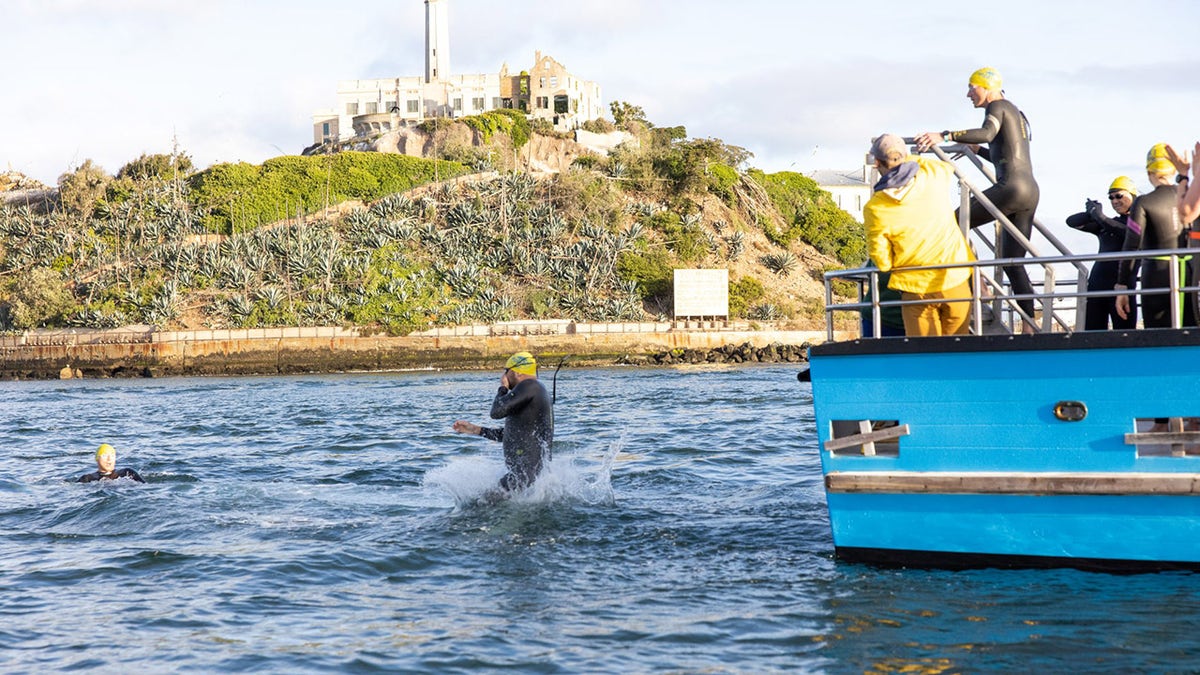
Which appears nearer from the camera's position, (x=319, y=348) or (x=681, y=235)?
(x=319, y=348)

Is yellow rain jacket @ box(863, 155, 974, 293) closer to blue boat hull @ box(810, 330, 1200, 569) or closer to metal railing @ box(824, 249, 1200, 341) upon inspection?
metal railing @ box(824, 249, 1200, 341)

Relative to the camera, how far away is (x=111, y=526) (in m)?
11.9

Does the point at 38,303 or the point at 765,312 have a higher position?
the point at 38,303

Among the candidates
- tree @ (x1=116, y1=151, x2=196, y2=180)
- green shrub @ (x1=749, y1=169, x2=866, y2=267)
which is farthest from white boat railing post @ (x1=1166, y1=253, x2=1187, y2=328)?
tree @ (x1=116, y1=151, x2=196, y2=180)

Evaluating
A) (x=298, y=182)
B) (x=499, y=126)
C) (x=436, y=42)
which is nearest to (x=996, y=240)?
(x=298, y=182)

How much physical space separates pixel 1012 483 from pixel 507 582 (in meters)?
3.64

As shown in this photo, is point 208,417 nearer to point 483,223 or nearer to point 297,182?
point 483,223

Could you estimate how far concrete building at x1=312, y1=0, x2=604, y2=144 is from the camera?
92.2 metres

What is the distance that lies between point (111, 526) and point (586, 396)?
1794cm

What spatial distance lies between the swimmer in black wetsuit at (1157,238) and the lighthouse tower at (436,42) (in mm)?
95358

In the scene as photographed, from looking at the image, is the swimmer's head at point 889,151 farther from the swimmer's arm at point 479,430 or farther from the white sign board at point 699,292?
the white sign board at point 699,292

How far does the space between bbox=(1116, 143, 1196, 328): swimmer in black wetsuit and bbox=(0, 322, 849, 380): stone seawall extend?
37.7 meters

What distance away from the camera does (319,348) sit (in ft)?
152

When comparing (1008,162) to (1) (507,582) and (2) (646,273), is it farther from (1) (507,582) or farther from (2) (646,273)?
(2) (646,273)
